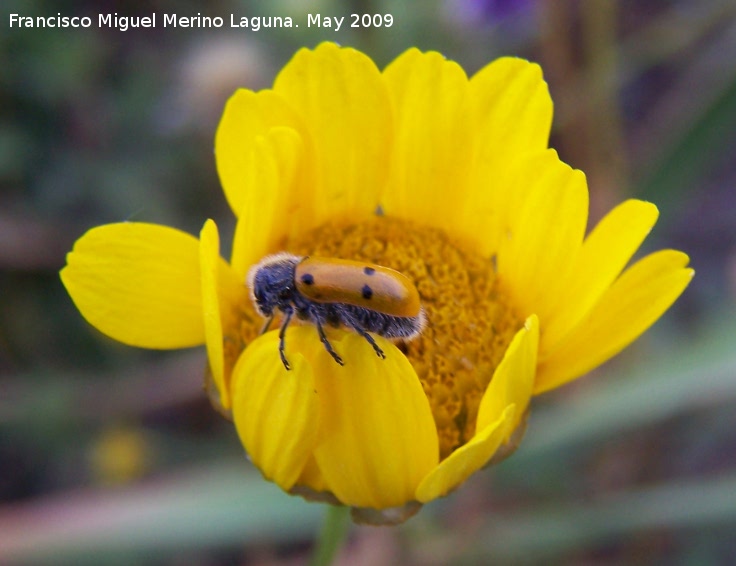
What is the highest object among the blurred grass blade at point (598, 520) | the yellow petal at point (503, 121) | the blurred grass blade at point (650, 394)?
the yellow petal at point (503, 121)

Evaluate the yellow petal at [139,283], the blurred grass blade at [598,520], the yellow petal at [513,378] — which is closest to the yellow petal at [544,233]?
the yellow petal at [513,378]

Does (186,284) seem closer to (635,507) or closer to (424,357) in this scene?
(424,357)

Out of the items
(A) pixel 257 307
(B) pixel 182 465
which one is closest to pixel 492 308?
(A) pixel 257 307

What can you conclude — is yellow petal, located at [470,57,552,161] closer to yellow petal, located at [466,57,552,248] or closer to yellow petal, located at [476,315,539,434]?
yellow petal, located at [466,57,552,248]

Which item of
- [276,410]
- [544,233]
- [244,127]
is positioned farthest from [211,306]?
[544,233]

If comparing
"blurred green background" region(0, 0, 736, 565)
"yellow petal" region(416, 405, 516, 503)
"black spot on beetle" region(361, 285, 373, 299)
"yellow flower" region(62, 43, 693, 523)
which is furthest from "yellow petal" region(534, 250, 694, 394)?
"blurred green background" region(0, 0, 736, 565)

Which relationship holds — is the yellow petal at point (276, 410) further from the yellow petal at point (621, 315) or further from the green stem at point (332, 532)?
the yellow petal at point (621, 315)

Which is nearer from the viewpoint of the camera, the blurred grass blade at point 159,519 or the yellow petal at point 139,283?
the yellow petal at point 139,283
